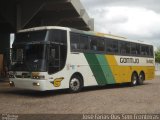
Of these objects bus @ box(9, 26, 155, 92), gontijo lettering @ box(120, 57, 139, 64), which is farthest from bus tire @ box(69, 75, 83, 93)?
gontijo lettering @ box(120, 57, 139, 64)

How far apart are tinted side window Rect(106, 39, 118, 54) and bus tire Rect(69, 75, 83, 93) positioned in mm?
3218

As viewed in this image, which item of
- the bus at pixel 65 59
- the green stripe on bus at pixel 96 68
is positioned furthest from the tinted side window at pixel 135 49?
the green stripe on bus at pixel 96 68

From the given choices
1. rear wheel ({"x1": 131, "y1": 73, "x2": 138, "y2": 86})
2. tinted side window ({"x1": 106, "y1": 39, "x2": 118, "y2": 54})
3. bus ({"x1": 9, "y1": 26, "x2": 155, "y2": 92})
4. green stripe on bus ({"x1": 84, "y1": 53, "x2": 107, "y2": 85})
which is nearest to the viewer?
bus ({"x1": 9, "y1": 26, "x2": 155, "y2": 92})

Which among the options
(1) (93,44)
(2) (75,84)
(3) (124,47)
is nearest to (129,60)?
(3) (124,47)

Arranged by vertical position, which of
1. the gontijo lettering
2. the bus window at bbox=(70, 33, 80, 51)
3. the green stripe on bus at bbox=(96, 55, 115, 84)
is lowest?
the green stripe on bus at bbox=(96, 55, 115, 84)

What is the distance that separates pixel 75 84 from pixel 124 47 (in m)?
5.85

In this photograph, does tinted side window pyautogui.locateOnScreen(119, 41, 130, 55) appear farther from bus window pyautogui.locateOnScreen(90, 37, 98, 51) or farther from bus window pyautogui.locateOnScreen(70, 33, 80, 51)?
bus window pyautogui.locateOnScreen(70, 33, 80, 51)

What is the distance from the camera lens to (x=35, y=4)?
2888cm

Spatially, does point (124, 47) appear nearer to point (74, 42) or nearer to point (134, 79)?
point (134, 79)

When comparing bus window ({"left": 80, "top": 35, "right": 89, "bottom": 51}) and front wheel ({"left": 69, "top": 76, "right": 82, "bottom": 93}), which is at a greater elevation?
bus window ({"left": 80, "top": 35, "right": 89, "bottom": 51})

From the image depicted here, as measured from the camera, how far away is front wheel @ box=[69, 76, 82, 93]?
16938 mm

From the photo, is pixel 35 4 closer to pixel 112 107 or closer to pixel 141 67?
pixel 141 67

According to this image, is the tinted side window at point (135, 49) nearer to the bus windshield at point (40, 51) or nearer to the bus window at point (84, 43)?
the bus window at point (84, 43)

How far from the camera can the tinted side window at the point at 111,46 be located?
2009 cm
